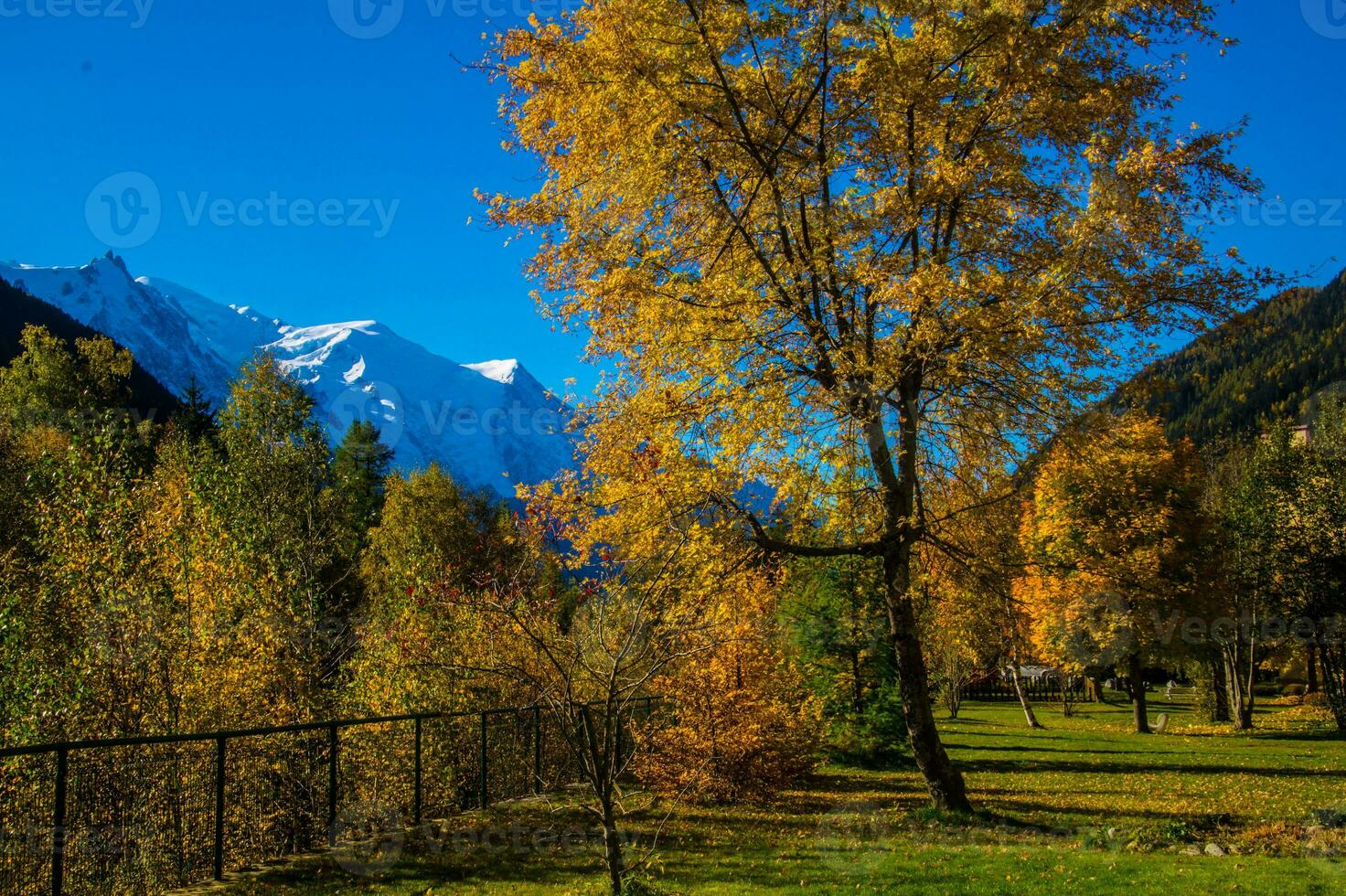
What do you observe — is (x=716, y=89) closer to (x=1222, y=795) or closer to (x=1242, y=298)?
(x=1242, y=298)

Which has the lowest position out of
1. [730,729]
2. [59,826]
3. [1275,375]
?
[730,729]

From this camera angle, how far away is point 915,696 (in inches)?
495

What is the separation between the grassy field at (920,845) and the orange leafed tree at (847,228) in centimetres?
203

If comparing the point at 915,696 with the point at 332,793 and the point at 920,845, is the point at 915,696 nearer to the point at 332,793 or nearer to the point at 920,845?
the point at 920,845

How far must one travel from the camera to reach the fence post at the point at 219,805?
9117 mm

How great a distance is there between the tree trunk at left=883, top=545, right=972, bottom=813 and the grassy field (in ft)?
1.44

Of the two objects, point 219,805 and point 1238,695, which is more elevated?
point 219,805

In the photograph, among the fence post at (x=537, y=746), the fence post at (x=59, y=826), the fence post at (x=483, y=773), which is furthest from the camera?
the fence post at (x=537, y=746)

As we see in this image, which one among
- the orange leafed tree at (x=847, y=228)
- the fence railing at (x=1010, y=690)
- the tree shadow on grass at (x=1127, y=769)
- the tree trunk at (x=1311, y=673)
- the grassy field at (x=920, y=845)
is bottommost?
the fence railing at (x=1010, y=690)

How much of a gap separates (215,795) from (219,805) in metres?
0.49

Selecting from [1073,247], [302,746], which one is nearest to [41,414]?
[302,746]

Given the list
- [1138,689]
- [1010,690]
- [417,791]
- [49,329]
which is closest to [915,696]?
[417,791]

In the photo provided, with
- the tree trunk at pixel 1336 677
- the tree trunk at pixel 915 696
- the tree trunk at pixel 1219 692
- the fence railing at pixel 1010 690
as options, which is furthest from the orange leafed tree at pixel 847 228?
the fence railing at pixel 1010 690

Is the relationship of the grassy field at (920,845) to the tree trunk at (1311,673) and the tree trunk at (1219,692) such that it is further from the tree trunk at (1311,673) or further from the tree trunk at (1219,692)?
the tree trunk at (1311,673)
